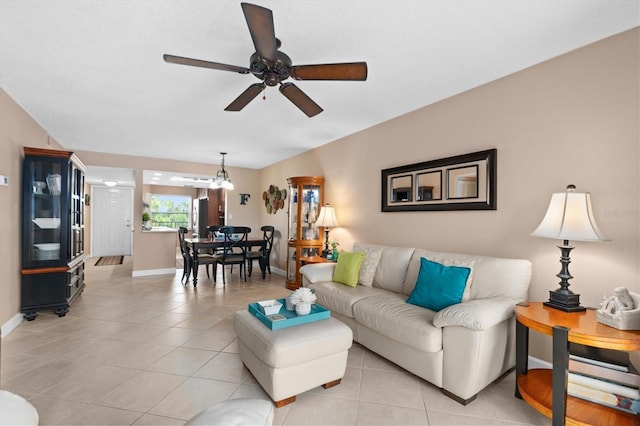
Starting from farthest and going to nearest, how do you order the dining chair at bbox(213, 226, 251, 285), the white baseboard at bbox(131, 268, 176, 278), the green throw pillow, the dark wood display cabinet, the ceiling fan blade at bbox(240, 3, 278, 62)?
the white baseboard at bbox(131, 268, 176, 278) < the dining chair at bbox(213, 226, 251, 285) < the dark wood display cabinet < the green throw pillow < the ceiling fan blade at bbox(240, 3, 278, 62)

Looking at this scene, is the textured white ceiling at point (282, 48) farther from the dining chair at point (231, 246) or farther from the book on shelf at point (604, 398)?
the dining chair at point (231, 246)

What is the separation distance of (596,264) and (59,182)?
18.1ft

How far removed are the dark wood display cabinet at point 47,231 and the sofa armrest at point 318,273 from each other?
294 cm

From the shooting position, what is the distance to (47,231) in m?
3.71

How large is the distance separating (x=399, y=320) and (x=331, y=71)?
1876 millimetres

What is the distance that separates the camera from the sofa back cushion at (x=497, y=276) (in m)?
2.36

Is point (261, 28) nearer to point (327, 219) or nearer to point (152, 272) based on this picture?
point (327, 219)

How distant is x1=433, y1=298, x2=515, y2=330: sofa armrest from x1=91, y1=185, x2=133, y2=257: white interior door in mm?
9713

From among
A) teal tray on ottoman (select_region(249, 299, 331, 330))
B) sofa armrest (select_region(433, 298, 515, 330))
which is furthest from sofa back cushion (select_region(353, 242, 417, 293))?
teal tray on ottoman (select_region(249, 299, 331, 330))

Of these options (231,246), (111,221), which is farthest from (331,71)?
(111,221)

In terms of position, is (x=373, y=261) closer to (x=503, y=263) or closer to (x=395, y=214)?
(x=395, y=214)

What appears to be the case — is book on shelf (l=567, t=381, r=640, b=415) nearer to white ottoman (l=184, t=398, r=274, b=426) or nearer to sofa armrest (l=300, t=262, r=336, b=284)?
white ottoman (l=184, t=398, r=274, b=426)

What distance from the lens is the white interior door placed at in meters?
8.79

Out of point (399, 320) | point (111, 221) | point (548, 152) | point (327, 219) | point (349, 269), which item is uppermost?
point (548, 152)
